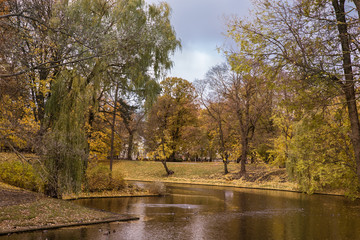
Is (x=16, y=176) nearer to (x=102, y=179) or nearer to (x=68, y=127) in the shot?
(x=68, y=127)

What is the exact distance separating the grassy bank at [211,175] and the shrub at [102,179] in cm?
459

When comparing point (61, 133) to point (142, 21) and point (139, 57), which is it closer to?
point (139, 57)

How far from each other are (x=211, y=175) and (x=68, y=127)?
23.5 m

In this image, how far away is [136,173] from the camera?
37.5 meters

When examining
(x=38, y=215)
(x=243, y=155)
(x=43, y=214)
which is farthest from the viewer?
(x=243, y=155)

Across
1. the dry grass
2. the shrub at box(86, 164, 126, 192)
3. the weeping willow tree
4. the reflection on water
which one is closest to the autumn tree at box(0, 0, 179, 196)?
the weeping willow tree

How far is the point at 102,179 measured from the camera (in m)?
19.3

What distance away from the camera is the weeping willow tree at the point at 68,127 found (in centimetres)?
1237

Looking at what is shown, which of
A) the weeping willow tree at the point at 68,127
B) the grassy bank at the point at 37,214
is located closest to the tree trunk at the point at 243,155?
the weeping willow tree at the point at 68,127

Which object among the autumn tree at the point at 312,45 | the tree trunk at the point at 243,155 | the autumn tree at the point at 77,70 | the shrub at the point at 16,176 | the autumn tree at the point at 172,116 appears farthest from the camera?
the autumn tree at the point at 172,116

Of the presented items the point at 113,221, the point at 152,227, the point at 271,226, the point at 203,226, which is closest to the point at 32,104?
the point at 113,221

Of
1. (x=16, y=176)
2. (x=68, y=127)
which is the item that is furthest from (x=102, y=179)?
(x=68, y=127)

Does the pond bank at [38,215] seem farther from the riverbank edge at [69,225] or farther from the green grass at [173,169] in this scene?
the green grass at [173,169]

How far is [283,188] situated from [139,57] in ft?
59.4
